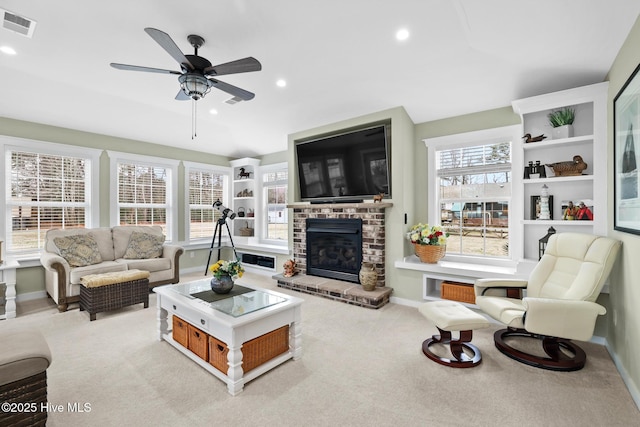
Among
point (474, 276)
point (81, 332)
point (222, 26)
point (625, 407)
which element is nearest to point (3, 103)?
point (81, 332)

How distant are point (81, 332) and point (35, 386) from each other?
1.76m

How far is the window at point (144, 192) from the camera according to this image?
522 centimetres

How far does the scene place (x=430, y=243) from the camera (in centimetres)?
388

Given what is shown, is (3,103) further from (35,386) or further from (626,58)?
(626,58)

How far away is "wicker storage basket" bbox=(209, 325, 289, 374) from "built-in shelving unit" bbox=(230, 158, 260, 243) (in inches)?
161

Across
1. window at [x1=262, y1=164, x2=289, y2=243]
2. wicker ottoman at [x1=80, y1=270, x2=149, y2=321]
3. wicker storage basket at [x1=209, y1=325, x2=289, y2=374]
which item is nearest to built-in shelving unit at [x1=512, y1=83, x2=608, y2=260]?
wicker storage basket at [x1=209, y1=325, x2=289, y2=374]

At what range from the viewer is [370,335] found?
3.05 metres

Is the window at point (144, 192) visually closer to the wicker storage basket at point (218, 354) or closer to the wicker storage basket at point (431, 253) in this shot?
the wicker storage basket at point (218, 354)

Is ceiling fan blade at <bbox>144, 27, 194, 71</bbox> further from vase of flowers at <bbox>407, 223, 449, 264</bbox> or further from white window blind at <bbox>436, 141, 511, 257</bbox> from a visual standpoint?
white window blind at <bbox>436, 141, 511, 257</bbox>

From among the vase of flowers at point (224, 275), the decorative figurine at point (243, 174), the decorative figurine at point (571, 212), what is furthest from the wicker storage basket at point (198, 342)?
the decorative figurine at point (243, 174)

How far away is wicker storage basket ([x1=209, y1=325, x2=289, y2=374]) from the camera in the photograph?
224 cm

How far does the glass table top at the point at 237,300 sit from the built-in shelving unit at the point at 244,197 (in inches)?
137

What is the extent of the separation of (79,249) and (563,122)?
623 cm

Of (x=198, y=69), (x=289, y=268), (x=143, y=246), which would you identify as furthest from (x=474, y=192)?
(x=143, y=246)
